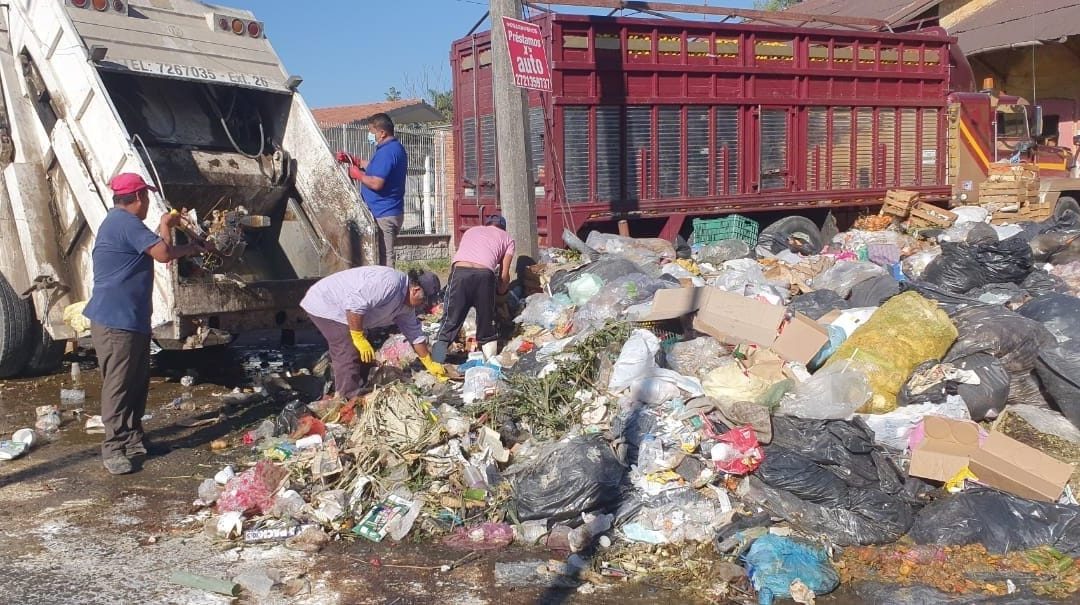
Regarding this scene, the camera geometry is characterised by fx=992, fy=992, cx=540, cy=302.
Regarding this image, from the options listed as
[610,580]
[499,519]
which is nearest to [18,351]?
[499,519]

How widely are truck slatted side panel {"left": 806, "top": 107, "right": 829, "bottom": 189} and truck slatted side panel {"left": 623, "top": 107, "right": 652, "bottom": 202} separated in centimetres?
215

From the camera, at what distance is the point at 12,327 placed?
21.8ft

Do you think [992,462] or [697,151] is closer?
[992,462]

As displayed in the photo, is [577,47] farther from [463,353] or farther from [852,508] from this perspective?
[852,508]

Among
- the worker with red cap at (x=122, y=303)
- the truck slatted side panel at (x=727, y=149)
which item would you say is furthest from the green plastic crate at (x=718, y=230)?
the worker with red cap at (x=122, y=303)

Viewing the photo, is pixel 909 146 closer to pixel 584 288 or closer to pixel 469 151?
pixel 469 151

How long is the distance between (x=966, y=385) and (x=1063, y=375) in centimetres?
60

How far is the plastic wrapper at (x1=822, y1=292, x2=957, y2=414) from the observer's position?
514 cm

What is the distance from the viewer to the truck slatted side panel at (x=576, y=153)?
29.0 feet

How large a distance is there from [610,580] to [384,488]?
1.22 m

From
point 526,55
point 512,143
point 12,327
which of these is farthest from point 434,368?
point 12,327

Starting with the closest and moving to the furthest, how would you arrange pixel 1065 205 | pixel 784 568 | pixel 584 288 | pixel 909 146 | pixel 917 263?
pixel 784 568 < pixel 584 288 < pixel 917 263 < pixel 909 146 < pixel 1065 205

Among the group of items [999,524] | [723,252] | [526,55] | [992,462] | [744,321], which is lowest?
[999,524]

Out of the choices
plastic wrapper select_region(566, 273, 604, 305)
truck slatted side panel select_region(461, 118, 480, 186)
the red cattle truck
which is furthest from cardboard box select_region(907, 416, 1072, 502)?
truck slatted side panel select_region(461, 118, 480, 186)
